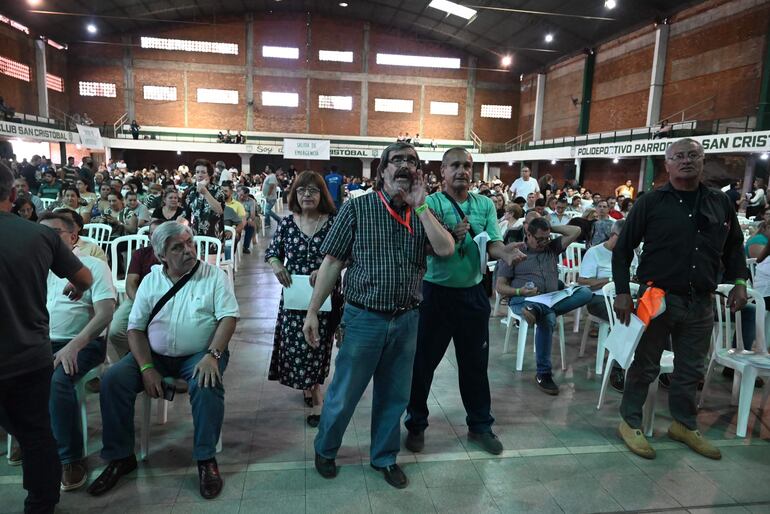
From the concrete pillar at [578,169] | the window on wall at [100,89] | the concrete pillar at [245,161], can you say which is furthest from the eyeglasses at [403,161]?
the window on wall at [100,89]

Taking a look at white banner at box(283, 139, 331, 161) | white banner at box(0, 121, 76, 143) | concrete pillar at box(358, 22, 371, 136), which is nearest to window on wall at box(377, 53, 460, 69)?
concrete pillar at box(358, 22, 371, 136)

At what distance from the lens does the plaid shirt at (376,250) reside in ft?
6.89

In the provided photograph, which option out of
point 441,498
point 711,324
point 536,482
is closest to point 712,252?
point 711,324

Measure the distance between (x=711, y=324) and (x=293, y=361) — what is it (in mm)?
2336

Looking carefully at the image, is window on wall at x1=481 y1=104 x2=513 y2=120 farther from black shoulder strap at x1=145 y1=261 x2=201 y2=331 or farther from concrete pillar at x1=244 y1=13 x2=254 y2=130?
black shoulder strap at x1=145 y1=261 x2=201 y2=331

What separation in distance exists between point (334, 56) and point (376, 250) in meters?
24.5

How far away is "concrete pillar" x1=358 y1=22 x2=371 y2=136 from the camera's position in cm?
2423

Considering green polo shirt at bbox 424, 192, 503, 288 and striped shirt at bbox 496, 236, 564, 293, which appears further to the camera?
striped shirt at bbox 496, 236, 564, 293

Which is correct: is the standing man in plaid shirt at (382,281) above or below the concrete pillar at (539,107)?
below

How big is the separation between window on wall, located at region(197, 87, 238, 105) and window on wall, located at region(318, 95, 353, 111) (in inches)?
167

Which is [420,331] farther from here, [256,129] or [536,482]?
[256,129]

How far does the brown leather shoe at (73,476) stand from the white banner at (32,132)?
16.1m

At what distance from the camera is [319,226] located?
293cm

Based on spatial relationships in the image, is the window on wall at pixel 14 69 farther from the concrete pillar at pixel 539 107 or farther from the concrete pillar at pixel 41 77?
the concrete pillar at pixel 539 107
